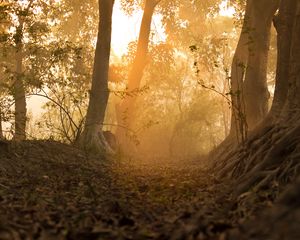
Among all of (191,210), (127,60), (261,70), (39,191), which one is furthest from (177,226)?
(127,60)

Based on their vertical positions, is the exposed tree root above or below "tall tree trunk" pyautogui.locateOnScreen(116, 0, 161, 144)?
below

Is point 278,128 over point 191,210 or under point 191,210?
over

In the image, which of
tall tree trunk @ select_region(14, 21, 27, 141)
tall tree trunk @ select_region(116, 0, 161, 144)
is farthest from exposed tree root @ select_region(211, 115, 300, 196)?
tall tree trunk @ select_region(116, 0, 161, 144)

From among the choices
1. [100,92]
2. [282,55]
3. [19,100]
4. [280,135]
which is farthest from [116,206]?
[19,100]

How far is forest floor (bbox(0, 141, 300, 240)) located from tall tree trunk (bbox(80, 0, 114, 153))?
5.87 m

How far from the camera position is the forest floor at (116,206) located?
4129 mm

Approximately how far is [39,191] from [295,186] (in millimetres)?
4297

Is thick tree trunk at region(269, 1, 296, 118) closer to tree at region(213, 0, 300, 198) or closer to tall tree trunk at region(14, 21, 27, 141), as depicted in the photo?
tree at region(213, 0, 300, 198)

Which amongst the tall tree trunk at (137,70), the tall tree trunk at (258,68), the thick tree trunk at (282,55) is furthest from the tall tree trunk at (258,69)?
the tall tree trunk at (137,70)

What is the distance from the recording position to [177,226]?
443 centimetres

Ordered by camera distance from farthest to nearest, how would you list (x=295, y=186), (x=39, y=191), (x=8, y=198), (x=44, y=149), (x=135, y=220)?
1. (x=44, y=149)
2. (x=39, y=191)
3. (x=8, y=198)
4. (x=135, y=220)
5. (x=295, y=186)

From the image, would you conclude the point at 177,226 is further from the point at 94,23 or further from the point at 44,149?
the point at 94,23

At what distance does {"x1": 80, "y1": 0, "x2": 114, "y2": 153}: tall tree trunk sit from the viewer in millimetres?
15703

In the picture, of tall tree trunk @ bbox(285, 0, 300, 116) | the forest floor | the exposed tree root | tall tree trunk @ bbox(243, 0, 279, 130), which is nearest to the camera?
the forest floor
